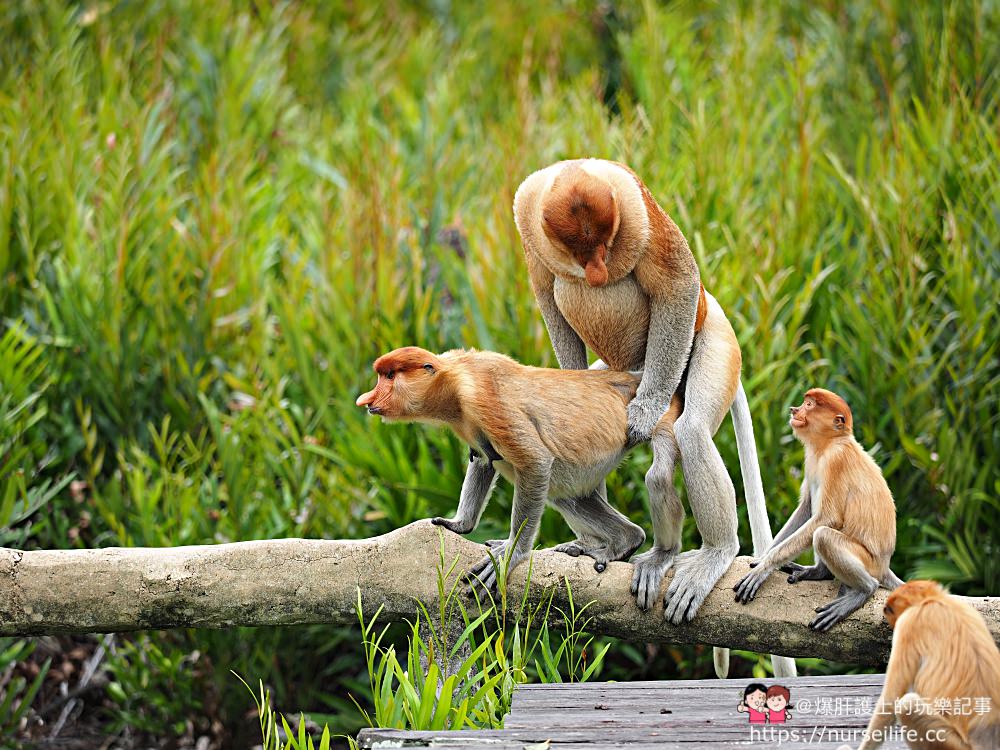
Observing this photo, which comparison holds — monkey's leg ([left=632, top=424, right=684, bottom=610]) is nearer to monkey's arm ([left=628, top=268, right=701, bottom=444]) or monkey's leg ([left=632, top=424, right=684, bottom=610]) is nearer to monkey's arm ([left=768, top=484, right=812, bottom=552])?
monkey's arm ([left=628, top=268, right=701, bottom=444])

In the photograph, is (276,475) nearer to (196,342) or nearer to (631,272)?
(196,342)

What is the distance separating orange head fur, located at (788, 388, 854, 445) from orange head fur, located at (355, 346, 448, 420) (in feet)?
3.14

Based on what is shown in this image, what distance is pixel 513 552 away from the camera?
9.86 ft

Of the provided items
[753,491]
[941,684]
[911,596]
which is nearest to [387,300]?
[753,491]

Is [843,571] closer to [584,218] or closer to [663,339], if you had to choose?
[663,339]

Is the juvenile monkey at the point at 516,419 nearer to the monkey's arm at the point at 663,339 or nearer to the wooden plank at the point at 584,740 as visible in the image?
the monkey's arm at the point at 663,339

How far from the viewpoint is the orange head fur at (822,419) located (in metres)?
2.95

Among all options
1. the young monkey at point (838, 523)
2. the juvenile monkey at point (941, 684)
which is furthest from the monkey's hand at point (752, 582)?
the juvenile monkey at point (941, 684)

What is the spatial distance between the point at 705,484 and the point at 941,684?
97cm

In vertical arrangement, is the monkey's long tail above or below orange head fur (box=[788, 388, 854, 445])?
below

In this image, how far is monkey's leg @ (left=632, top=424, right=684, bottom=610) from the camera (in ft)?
9.67

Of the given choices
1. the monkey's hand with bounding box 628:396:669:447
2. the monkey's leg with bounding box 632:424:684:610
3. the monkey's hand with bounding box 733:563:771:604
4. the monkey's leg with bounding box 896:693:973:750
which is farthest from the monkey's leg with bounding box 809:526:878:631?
the monkey's leg with bounding box 896:693:973:750

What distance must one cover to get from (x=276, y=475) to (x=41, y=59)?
13.5 feet

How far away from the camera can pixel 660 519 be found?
118 inches
